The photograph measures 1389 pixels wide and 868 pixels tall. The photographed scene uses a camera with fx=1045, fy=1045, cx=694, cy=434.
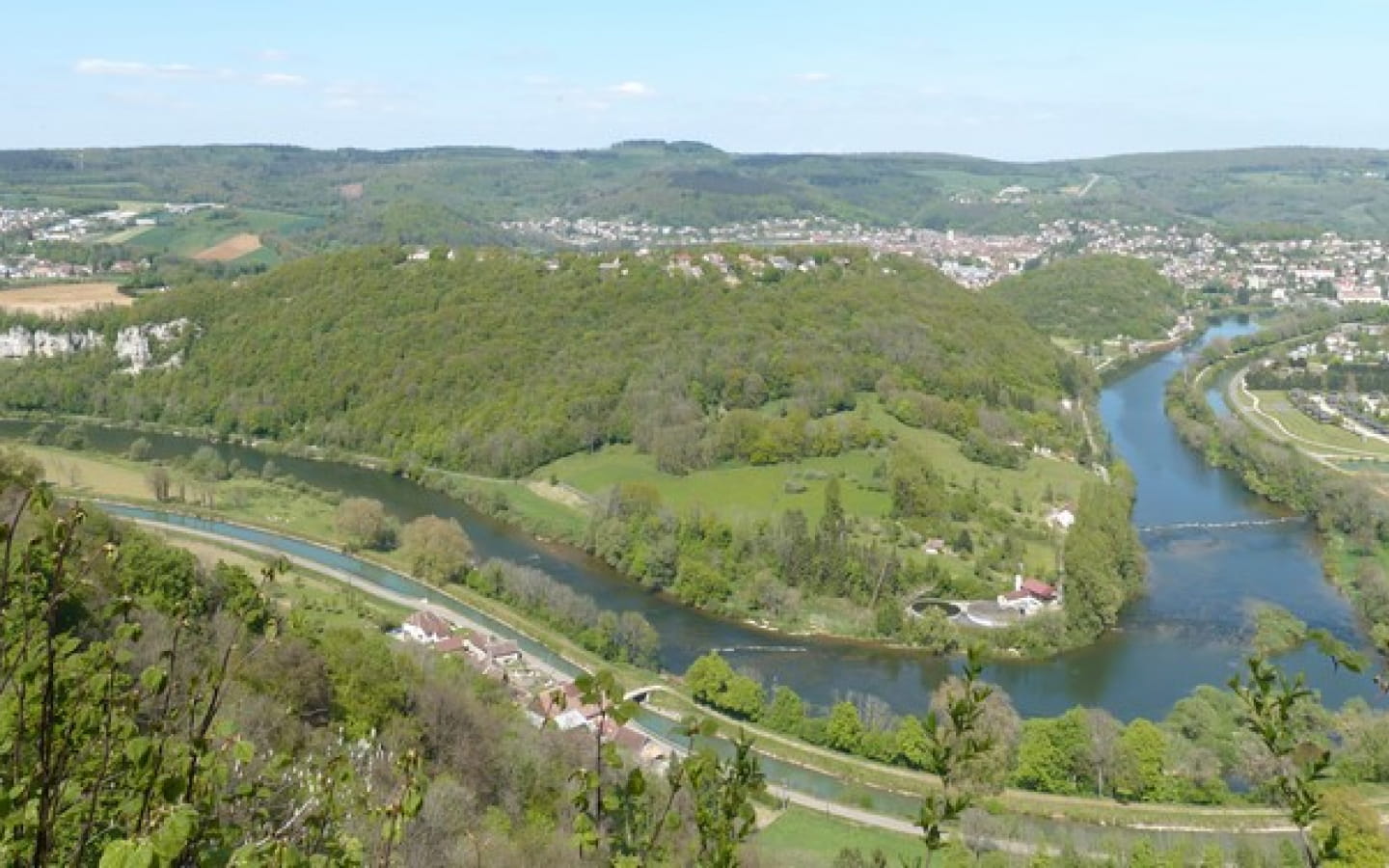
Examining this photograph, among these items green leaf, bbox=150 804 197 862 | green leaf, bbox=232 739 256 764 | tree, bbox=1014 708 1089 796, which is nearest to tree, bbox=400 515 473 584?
tree, bbox=1014 708 1089 796

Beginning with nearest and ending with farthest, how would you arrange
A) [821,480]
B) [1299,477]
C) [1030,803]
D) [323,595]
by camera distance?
[1030,803]
[323,595]
[821,480]
[1299,477]

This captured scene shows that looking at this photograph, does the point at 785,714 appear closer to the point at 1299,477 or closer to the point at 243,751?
the point at 243,751

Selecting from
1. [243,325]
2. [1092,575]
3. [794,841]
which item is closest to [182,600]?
[794,841]

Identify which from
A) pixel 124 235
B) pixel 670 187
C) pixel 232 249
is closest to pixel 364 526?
A: pixel 232 249

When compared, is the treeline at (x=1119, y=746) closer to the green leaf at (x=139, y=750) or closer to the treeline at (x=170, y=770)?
the treeline at (x=170, y=770)

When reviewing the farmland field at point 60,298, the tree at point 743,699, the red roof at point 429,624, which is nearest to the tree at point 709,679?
the tree at point 743,699

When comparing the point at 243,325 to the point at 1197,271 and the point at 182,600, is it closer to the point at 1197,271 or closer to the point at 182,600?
the point at 182,600
